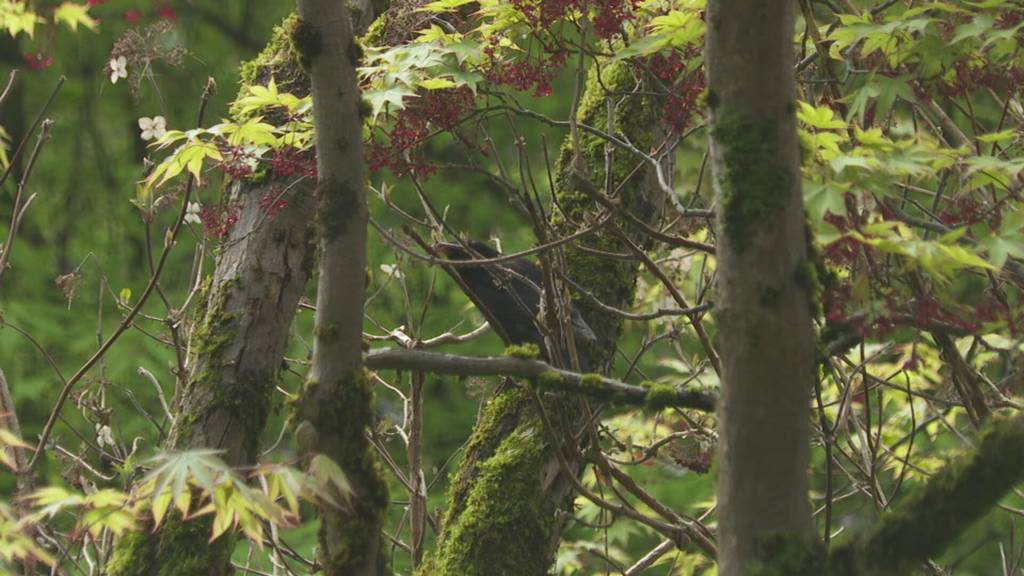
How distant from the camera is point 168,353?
512 centimetres

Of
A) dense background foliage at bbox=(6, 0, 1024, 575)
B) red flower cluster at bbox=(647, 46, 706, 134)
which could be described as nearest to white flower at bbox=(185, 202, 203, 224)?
dense background foliage at bbox=(6, 0, 1024, 575)

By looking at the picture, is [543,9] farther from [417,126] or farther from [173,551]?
[173,551]

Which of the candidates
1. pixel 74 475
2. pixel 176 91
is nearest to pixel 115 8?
pixel 176 91

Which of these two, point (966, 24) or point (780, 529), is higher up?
point (966, 24)

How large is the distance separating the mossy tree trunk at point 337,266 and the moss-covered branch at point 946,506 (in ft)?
2.43

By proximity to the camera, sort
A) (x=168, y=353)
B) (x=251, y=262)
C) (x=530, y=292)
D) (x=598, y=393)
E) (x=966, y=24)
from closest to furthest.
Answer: (x=598, y=393) → (x=966, y=24) → (x=530, y=292) → (x=251, y=262) → (x=168, y=353)

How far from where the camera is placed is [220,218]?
2922 millimetres

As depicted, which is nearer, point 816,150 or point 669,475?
point 816,150

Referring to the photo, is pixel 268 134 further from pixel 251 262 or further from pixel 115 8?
pixel 115 8

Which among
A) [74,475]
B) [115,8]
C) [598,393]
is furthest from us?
[115,8]

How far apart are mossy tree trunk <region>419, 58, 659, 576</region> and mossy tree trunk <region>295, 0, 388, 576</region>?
0.86 metres

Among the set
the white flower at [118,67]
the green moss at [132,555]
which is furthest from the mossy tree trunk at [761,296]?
the white flower at [118,67]

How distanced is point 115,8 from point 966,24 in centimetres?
450

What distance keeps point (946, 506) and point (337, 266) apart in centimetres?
94
